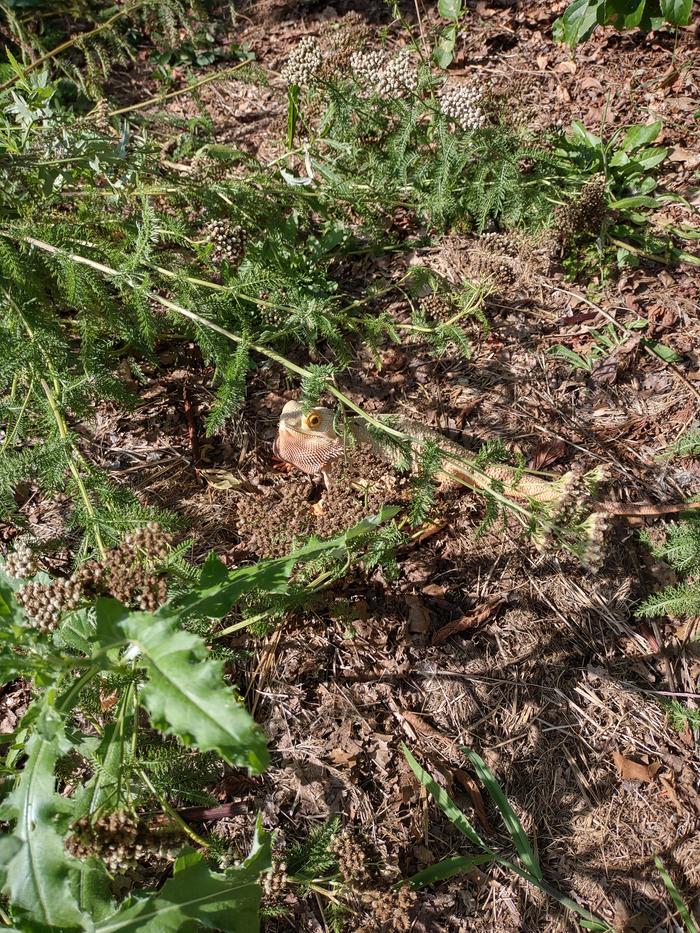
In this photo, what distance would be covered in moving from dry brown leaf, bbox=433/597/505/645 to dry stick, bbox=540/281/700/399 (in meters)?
1.28

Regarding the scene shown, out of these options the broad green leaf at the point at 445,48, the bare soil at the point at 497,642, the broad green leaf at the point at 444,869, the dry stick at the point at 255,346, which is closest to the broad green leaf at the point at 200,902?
the bare soil at the point at 497,642

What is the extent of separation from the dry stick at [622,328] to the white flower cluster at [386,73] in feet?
3.49

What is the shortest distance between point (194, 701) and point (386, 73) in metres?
2.64

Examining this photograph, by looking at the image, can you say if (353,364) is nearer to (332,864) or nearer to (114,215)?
(114,215)

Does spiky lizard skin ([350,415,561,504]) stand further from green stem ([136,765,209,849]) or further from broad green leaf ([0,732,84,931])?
broad green leaf ([0,732,84,931])

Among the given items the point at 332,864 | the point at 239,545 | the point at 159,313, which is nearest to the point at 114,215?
the point at 159,313

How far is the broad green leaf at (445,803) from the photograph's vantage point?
2.21 metres

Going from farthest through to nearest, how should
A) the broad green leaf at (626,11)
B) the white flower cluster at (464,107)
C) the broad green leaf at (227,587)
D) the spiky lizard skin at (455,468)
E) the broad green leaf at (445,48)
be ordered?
the broad green leaf at (445,48)
the broad green leaf at (626,11)
the white flower cluster at (464,107)
the spiky lizard skin at (455,468)
the broad green leaf at (227,587)

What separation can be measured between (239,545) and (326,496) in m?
0.43

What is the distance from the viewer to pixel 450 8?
3.67 meters

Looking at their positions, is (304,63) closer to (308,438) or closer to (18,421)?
(308,438)

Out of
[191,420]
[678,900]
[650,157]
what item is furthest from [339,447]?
[650,157]

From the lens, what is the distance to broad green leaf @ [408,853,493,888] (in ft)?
7.19

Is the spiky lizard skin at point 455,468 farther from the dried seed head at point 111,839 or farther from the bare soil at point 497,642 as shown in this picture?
the dried seed head at point 111,839
